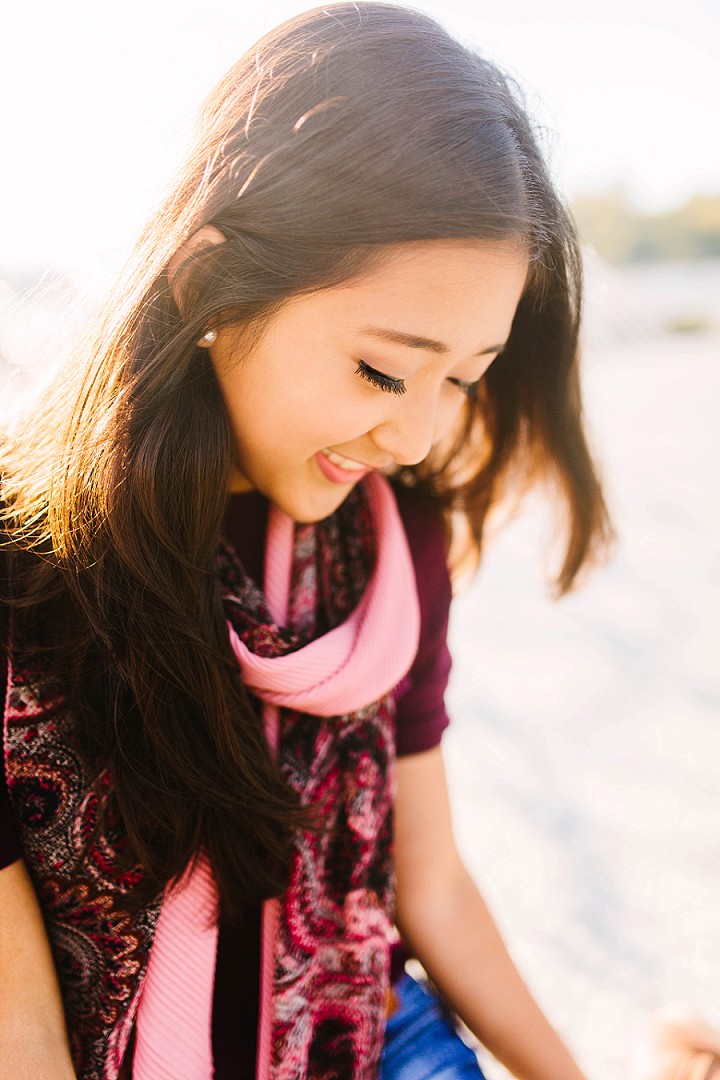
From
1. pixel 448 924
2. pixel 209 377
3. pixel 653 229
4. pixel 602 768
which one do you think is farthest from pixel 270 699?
pixel 653 229

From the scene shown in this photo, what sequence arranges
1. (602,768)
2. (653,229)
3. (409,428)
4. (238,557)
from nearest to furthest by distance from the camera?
(409,428)
(238,557)
(602,768)
(653,229)

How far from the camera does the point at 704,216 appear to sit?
51.6 feet

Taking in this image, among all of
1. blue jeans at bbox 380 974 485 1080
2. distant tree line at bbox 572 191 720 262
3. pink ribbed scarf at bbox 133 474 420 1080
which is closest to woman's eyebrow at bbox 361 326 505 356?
pink ribbed scarf at bbox 133 474 420 1080

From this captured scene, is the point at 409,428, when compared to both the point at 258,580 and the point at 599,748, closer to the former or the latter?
the point at 258,580

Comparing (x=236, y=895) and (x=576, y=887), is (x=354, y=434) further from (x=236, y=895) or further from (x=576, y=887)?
(x=576, y=887)

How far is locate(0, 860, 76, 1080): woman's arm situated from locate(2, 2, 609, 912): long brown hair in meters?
0.13

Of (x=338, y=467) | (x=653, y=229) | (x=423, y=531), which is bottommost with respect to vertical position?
(x=653, y=229)

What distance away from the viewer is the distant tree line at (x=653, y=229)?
15.2 meters

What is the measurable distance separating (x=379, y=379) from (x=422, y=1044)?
1.00 meters

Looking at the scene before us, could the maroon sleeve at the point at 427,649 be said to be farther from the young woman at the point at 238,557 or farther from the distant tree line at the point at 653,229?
the distant tree line at the point at 653,229

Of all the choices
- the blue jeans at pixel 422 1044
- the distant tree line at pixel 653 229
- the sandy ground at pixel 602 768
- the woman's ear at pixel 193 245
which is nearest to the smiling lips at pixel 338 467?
the woman's ear at pixel 193 245

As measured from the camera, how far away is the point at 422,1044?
4.42 ft

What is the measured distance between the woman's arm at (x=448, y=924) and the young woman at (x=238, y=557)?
6.0 inches

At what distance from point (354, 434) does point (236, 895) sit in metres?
0.60
